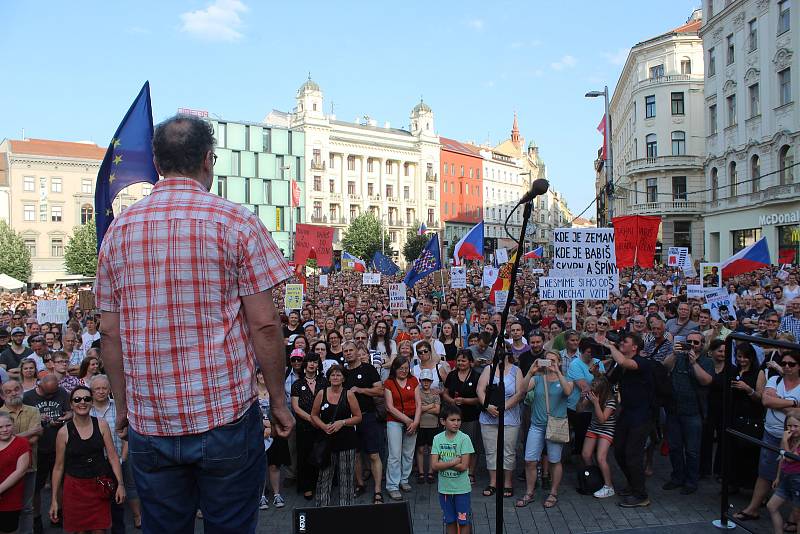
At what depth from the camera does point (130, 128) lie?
302 inches

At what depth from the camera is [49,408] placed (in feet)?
24.7

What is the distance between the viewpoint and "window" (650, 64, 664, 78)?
181ft

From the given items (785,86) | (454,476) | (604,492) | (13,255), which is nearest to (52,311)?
(454,476)

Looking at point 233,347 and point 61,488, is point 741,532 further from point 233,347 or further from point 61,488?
point 61,488

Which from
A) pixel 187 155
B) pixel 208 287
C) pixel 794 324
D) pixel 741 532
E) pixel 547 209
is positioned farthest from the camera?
pixel 547 209

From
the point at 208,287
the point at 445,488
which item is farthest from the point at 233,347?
the point at 445,488

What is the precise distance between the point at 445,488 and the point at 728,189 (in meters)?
39.9

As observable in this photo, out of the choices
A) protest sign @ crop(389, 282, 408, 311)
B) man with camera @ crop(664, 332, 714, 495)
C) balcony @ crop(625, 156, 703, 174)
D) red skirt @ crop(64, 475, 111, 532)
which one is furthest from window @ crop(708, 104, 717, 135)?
red skirt @ crop(64, 475, 111, 532)

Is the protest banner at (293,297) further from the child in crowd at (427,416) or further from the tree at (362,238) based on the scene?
the tree at (362,238)

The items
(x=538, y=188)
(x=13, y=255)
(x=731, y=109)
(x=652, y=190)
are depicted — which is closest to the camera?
(x=538, y=188)

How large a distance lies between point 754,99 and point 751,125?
141cm

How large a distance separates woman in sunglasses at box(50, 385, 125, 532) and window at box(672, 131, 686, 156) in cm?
5470

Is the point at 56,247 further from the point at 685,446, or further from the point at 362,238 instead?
the point at 685,446

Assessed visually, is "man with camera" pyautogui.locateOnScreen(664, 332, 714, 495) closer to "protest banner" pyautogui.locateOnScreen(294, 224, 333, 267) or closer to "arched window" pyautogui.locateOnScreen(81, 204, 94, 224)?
"protest banner" pyautogui.locateOnScreen(294, 224, 333, 267)
